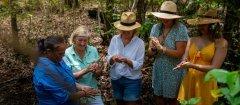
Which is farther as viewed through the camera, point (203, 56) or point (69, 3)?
point (69, 3)

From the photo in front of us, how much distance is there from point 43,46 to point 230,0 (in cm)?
244

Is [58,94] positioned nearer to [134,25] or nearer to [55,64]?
[55,64]

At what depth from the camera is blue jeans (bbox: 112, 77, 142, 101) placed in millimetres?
5852

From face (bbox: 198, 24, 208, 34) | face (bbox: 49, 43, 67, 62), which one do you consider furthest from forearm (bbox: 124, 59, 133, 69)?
face (bbox: 49, 43, 67, 62)

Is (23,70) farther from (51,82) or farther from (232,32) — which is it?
(51,82)

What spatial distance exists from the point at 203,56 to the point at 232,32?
1034mm

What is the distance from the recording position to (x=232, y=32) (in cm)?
592

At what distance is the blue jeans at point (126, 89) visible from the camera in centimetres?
585

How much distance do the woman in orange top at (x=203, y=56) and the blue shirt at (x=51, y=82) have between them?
146cm

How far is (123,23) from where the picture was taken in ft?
19.0

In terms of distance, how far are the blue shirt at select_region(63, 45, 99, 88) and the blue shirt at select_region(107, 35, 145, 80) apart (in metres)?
0.35

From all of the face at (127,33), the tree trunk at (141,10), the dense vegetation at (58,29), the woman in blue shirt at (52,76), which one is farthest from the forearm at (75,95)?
the tree trunk at (141,10)

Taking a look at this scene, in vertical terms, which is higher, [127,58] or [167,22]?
[167,22]

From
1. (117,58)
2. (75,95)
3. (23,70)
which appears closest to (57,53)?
(75,95)
